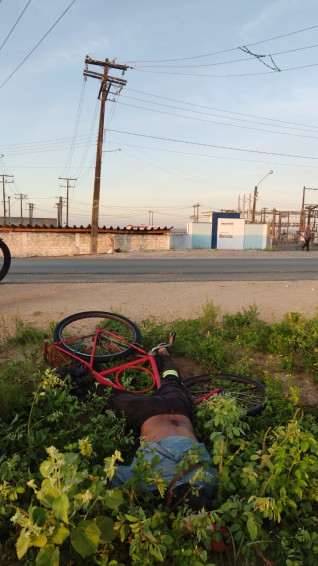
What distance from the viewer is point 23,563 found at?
238 cm

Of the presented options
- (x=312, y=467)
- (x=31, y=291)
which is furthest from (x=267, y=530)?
(x=31, y=291)

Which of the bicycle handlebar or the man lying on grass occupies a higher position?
the bicycle handlebar

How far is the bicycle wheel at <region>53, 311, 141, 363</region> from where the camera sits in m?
4.81

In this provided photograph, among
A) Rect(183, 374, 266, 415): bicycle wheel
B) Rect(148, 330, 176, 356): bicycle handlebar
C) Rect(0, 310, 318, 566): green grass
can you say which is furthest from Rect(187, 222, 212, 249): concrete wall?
Rect(183, 374, 266, 415): bicycle wheel

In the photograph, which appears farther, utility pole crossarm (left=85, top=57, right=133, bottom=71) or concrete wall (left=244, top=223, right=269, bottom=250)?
concrete wall (left=244, top=223, right=269, bottom=250)

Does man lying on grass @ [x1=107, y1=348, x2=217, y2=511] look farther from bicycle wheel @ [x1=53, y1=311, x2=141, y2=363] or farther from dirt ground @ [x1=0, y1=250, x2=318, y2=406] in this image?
dirt ground @ [x1=0, y1=250, x2=318, y2=406]

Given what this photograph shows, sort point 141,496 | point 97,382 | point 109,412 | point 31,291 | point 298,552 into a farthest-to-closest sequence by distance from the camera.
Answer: point 31,291 < point 97,382 < point 109,412 < point 141,496 < point 298,552

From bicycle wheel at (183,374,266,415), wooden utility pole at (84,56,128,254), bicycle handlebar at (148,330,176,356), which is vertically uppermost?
wooden utility pole at (84,56,128,254)

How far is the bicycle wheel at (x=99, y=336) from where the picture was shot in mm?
4809

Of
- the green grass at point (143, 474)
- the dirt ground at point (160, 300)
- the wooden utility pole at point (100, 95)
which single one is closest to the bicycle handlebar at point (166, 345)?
the green grass at point (143, 474)

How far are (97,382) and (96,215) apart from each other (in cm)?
Answer: 2382

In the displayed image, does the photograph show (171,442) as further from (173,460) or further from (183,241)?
(183,241)

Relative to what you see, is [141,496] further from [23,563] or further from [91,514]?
[23,563]

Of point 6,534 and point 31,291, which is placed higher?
point 31,291
